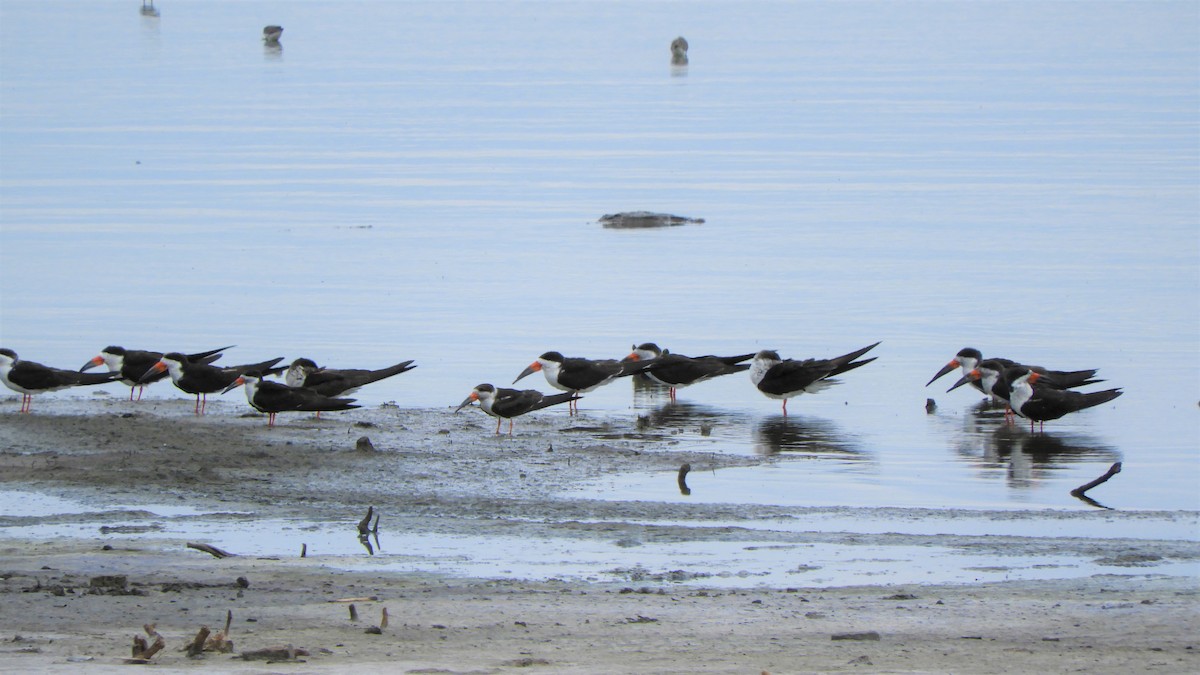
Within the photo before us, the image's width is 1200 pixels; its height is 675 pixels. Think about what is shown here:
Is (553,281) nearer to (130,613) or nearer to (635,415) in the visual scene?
(635,415)

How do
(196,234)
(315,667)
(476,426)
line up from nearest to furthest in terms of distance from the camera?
(315,667) → (476,426) → (196,234)

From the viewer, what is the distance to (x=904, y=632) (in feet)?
28.3

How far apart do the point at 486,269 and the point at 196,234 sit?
5.48 m

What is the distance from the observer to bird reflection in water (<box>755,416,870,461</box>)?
14.4 m

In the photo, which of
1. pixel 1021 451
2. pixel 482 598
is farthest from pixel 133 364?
pixel 482 598

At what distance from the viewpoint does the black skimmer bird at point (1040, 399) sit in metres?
15.4

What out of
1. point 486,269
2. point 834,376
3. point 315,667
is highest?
point 486,269

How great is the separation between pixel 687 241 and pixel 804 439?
1227 centimetres

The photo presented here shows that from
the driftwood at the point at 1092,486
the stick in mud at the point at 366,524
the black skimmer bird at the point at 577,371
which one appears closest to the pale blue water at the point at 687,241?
the driftwood at the point at 1092,486

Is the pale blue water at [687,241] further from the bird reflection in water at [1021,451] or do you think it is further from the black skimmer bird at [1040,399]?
the black skimmer bird at [1040,399]

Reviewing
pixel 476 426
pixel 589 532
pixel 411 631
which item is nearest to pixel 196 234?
pixel 476 426

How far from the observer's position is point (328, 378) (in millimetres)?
15695

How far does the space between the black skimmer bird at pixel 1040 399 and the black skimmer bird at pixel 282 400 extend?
558cm

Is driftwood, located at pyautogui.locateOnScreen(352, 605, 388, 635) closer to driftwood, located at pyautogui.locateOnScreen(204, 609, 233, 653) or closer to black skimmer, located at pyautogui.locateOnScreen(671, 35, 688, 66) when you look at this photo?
driftwood, located at pyautogui.locateOnScreen(204, 609, 233, 653)
